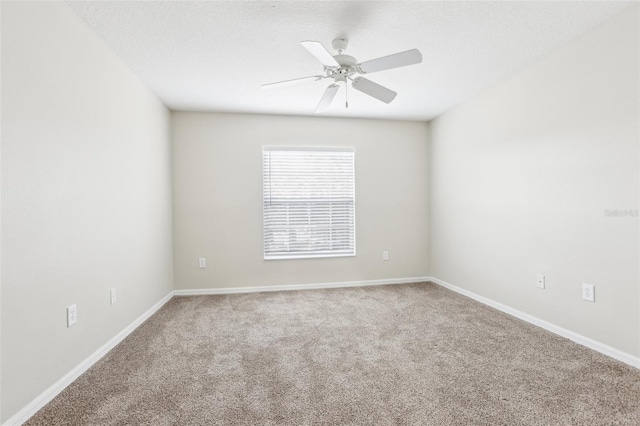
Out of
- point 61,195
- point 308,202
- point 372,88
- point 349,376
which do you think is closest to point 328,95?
point 372,88

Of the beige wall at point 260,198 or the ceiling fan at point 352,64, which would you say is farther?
the beige wall at point 260,198

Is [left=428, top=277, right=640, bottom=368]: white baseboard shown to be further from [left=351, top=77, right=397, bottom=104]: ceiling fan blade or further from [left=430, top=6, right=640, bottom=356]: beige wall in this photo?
[left=351, top=77, right=397, bottom=104]: ceiling fan blade

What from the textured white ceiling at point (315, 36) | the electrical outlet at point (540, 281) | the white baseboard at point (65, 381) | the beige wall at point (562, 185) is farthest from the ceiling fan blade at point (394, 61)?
the white baseboard at point (65, 381)

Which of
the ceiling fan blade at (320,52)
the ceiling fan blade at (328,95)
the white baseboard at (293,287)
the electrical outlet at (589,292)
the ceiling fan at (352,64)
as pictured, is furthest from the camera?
the white baseboard at (293,287)

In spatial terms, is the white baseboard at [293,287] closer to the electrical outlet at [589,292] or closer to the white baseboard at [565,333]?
the white baseboard at [565,333]

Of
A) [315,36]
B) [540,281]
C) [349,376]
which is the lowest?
[349,376]

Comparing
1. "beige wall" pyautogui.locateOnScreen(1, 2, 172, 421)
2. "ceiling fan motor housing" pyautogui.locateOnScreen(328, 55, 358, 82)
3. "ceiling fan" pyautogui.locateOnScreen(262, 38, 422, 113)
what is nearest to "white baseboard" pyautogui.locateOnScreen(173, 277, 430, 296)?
"beige wall" pyautogui.locateOnScreen(1, 2, 172, 421)

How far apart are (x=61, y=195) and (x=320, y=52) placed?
1.79 meters

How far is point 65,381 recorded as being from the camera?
1.87m

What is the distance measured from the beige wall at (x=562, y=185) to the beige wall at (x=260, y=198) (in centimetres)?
84

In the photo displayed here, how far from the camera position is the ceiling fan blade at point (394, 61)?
1976mm

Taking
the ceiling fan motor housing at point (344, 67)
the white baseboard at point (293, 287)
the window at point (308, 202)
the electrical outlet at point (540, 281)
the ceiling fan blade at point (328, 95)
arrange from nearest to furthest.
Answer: the ceiling fan motor housing at point (344, 67)
the ceiling fan blade at point (328, 95)
the electrical outlet at point (540, 281)
the white baseboard at point (293, 287)
the window at point (308, 202)

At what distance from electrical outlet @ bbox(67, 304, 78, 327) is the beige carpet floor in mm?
→ 363

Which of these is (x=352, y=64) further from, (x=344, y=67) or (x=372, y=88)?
(x=372, y=88)
